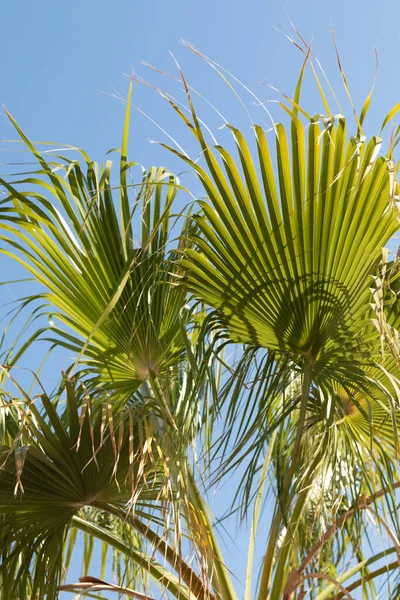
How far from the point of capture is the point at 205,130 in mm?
2281

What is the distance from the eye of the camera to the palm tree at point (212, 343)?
7.28ft

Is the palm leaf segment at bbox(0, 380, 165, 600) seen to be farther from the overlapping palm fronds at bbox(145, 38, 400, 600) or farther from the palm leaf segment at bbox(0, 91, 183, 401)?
the overlapping palm fronds at bbox(145, 38, 400, 600)

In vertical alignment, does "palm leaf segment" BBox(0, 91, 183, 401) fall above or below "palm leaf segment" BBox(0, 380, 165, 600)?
above

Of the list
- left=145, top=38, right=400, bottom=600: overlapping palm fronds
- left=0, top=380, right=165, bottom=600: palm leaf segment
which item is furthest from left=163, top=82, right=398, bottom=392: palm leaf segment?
left=0, top=380, right=165, bottom=600: palm leaf segment

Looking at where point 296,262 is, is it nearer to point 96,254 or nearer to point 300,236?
point 300,236

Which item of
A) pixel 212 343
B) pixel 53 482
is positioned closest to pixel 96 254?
pixel 212 343

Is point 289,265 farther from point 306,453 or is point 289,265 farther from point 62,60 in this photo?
point 62,60

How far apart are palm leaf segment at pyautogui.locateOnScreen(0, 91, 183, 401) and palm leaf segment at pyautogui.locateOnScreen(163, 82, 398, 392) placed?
33 cm

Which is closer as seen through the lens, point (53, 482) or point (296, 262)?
point (296, 262)

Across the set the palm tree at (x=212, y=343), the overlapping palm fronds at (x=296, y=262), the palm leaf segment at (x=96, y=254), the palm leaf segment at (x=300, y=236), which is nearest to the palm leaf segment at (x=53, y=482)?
the palm tree at (x=212, y=343)

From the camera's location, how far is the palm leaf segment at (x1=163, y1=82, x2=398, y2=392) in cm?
219

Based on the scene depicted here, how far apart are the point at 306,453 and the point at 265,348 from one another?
47 cm

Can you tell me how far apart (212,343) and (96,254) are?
523mm

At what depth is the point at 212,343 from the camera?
254cm
